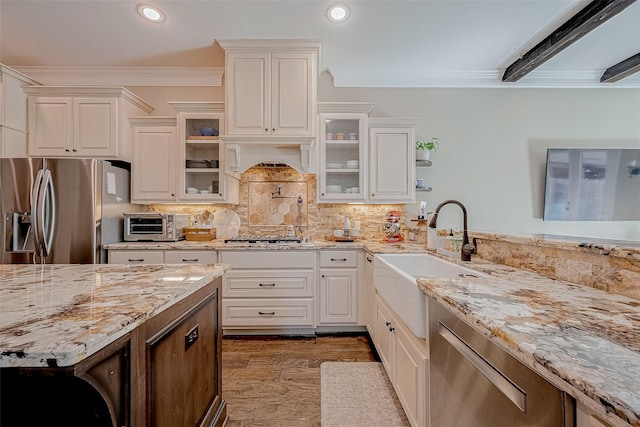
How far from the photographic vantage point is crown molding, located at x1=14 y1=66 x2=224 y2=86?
3.14 meters

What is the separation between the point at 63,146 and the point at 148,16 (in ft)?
5.18

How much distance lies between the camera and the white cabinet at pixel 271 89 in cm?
266

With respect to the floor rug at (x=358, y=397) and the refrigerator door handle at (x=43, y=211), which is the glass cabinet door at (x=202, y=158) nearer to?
the refrigerator door handle at (x=43, y=211)

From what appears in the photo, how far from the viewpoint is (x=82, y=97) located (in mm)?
2740

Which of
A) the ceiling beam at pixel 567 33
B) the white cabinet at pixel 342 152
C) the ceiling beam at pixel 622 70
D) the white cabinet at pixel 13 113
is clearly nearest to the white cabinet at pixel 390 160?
the white cabinet at pixel 342 152

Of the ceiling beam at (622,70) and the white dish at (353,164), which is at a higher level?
the ceiling beam at (622,70)

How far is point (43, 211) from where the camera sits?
2.30 m

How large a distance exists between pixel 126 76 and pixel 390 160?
323cm

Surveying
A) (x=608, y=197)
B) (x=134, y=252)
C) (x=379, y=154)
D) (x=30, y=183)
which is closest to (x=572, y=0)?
(x=379, y=154)

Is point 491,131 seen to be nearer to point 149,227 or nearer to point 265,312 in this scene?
point 265,312

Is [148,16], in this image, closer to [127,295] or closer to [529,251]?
[127,295]

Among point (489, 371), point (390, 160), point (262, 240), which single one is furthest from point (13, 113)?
point (489, 371)

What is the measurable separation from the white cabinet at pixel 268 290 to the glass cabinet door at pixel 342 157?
775 mm

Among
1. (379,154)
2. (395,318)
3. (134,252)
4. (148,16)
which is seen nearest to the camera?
(395,318)
